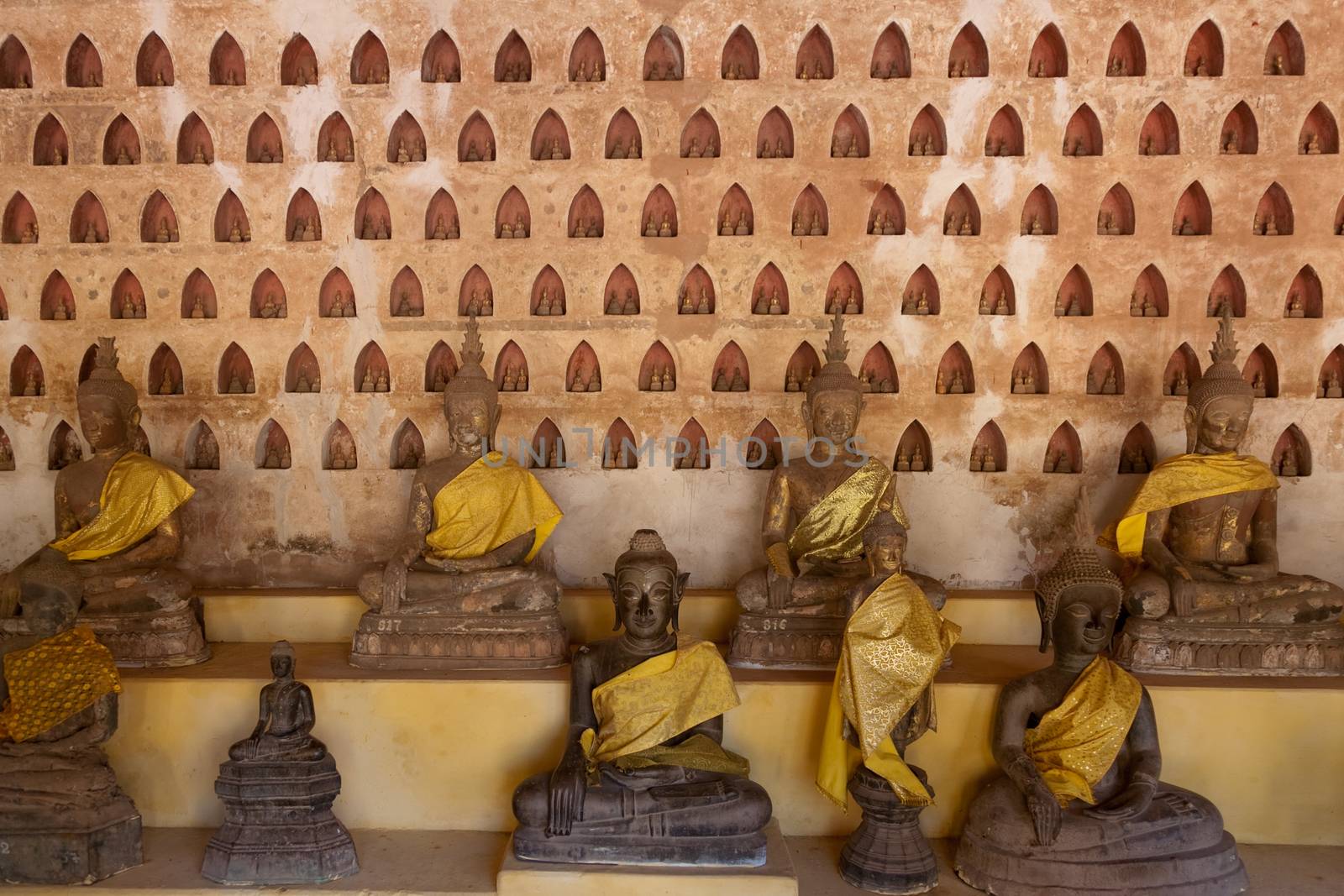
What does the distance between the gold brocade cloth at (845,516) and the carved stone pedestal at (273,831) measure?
3.00 metres

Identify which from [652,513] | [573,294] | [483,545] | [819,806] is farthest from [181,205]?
[819,806]

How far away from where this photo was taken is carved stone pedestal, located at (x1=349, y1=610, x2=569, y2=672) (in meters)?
6.48

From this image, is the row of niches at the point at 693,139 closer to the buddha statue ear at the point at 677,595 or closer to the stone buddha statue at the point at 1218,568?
the stone buddha statue at the point at 1218,568

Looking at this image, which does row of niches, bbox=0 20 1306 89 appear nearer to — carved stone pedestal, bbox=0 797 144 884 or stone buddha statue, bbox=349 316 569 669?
stone buddha statue, bbox=349 316 569 669

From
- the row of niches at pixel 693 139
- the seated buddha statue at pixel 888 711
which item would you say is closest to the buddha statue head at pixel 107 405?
the row of niches at pixel 693 139

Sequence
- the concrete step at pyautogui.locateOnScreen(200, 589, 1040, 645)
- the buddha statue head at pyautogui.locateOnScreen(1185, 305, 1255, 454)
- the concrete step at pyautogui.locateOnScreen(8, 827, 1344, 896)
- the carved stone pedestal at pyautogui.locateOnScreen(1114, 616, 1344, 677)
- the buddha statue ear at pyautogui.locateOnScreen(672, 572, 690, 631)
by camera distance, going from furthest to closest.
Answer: the concrete step at pyautogui.locateOnScreen(200, 589, 1040, 645) → the buddha statue head at pyautogui.locateOnScreen(1185, 305, 1255, 454) → the carved stone pedestal at pyautogui.locateOnScreen(1114, 616, 1344, 677) → the buddha statue ear at pyautogui.locateOnScreen(672, 572, 690, 631) → the concrete step at pyautogui.locateOnScreen(8, 827, 1344, 896)

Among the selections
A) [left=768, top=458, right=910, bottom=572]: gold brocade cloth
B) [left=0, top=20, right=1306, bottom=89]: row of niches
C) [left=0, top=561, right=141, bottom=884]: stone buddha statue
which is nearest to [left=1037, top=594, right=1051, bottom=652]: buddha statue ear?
[left=768, top=458, right=910, bottom=572]: gold brocade cloth

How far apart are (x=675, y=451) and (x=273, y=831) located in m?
3.51

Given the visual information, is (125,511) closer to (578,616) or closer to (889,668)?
(578,616)

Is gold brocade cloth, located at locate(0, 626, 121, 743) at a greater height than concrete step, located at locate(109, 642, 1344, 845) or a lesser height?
greater

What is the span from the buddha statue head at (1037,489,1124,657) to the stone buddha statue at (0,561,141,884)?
455 cm

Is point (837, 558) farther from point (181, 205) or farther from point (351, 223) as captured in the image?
point (181, 205)

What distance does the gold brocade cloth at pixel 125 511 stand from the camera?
6.88 metres

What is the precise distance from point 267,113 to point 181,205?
2.82 ft
